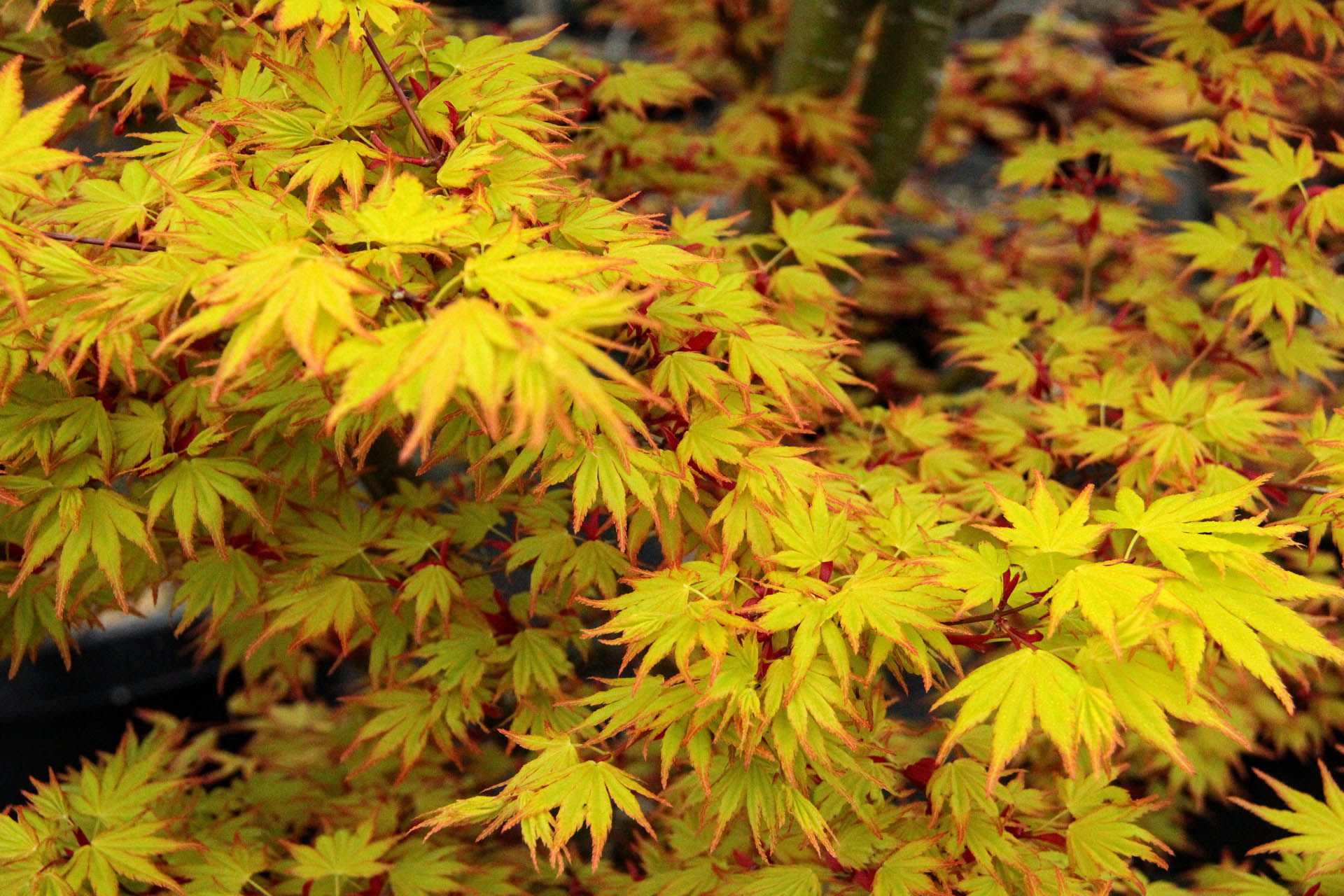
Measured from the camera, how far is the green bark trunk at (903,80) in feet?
9.18

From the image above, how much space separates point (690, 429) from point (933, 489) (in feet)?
2.26

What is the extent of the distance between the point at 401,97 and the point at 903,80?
2072mm

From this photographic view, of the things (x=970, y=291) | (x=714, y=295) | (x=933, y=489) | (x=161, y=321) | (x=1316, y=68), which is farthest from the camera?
(x=970, y=291)

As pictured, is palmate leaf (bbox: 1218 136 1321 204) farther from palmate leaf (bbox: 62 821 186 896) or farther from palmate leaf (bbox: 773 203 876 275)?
palmate leaf (bbox: 62 821 186 896)

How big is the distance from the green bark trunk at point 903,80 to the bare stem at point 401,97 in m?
1.96

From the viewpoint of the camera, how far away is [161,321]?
3.79 ft

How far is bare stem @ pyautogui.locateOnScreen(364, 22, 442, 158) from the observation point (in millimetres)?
1262

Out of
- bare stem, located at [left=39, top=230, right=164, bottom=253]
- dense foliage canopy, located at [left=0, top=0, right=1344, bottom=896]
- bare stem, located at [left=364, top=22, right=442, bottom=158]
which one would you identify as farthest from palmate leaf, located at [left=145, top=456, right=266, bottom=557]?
bare stem, located at [left=364, top=22, right=442, bottom=158]

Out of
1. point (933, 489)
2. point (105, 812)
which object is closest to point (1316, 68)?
point (933, 489)

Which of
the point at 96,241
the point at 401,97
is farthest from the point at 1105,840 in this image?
the point at 96,241

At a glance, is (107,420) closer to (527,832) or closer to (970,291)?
(527,832)

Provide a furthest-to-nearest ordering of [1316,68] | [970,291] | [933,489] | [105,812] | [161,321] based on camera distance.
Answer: [970,291] < [1316,68] < [933,489] < [105,812] < [161,321]

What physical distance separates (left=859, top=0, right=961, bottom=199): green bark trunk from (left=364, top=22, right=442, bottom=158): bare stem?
1963 mm

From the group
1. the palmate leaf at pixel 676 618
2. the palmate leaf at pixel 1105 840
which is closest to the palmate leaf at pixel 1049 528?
the palmate leaf at pixel 676 618
